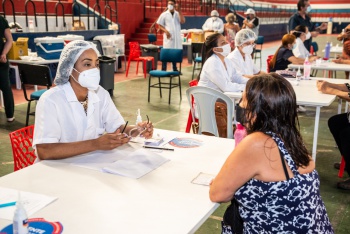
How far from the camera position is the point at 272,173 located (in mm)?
1511

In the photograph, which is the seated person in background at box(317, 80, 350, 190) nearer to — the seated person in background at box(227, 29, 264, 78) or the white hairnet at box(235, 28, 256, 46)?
the seated person in background at box(227, 29, 264, 78)

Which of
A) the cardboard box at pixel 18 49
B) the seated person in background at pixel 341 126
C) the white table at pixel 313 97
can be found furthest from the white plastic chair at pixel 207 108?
the cardboard box at pixel 18 49

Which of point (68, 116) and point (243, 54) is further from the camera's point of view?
point (243, 54)

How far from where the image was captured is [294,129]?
162cm

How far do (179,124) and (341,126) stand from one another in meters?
2.31

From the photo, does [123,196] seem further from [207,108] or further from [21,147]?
[207,108]

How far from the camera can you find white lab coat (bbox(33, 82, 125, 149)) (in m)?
2.12

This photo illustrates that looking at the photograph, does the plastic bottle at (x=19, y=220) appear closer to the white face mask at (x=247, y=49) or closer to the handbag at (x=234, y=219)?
the handbag at (x=234, y=219)

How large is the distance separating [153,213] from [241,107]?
0.60 m

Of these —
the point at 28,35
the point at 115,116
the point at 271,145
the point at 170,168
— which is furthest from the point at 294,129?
the point at 28,35

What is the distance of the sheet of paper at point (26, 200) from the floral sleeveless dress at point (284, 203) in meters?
0.76

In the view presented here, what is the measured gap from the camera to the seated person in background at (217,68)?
12.9 feet

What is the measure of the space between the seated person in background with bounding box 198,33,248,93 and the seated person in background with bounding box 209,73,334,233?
2.31m

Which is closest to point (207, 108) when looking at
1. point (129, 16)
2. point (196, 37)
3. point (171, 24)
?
point (171, 24)
